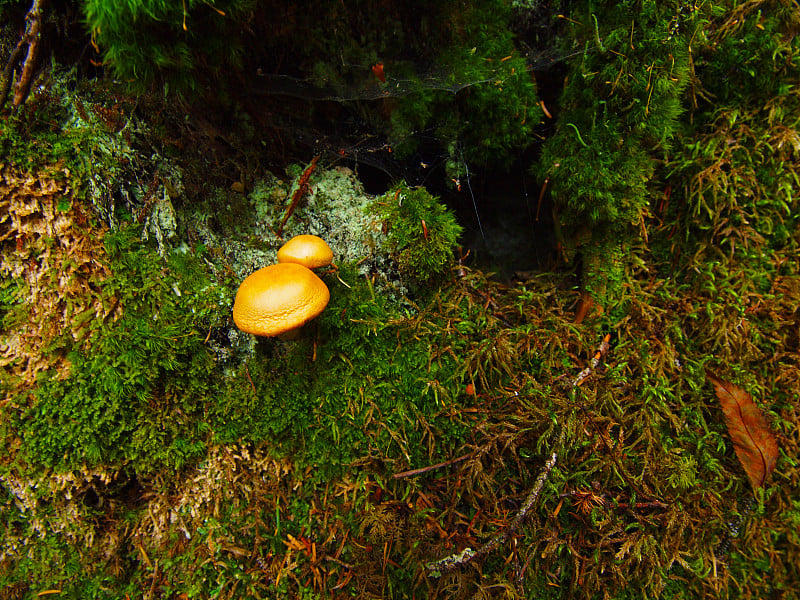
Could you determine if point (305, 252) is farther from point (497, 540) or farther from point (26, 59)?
point (497, 540)

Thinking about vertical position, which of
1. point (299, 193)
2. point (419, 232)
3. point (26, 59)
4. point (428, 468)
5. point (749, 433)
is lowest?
point (749, 433)

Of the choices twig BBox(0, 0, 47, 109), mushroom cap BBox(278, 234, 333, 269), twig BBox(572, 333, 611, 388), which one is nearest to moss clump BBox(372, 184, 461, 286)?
mushroom cap BBox(278, 234, 333, 269)

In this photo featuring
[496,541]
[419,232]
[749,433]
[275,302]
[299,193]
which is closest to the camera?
[275,302]

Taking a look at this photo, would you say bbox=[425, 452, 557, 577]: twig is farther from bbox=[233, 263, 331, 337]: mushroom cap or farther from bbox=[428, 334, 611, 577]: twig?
bbox=[233, 263, 331, 337]: mushroom cap

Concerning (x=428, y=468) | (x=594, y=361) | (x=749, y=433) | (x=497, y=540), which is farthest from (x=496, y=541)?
(x=749, y=433)

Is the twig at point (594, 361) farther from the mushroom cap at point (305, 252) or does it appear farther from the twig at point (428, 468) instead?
the mushroom cap at point (305, 252)

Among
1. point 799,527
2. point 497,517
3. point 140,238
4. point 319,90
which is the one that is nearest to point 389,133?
point 319,90
